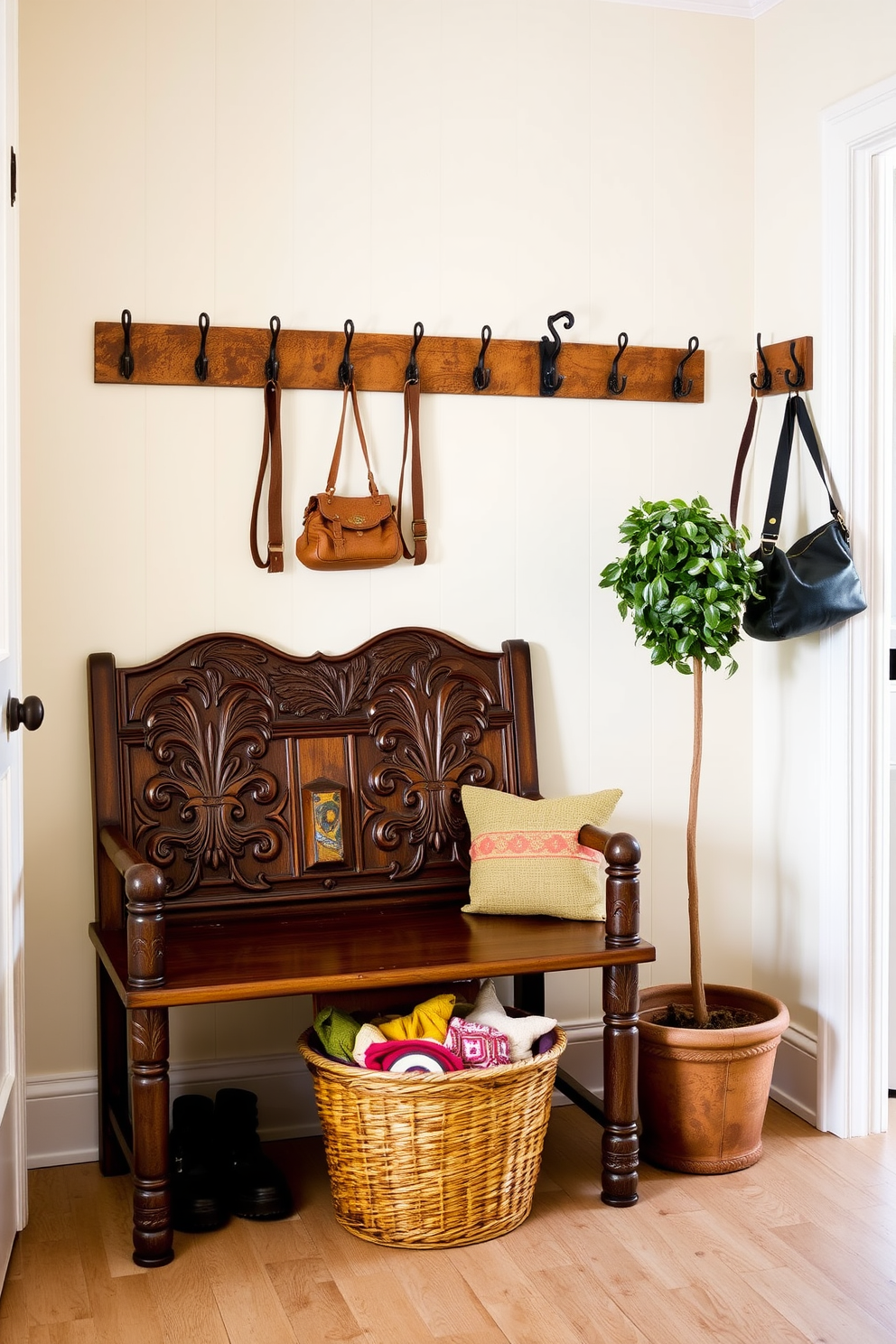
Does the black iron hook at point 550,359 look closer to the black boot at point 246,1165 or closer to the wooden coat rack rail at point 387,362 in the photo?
the wooden coat rack rail at point 387,362

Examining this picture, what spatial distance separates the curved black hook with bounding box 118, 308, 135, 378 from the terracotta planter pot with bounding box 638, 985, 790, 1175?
1.71 m

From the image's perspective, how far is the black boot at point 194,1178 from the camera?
237 cm

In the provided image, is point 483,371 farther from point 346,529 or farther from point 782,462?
point 782,462

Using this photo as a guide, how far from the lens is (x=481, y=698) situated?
2.87 metres

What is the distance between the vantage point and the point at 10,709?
7.09 ft

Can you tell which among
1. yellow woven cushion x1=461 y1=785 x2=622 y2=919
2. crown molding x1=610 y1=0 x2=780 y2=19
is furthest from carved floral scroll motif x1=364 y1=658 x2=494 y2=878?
crown molding x1=610 y1=0 x2=780 y2=19

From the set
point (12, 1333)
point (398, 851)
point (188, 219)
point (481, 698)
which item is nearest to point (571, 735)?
point (481, 698)

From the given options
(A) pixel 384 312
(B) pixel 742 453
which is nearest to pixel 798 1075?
(B) pixel 742 453

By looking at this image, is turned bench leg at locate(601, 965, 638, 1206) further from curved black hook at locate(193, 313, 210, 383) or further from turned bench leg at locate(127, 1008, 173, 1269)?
curved black hook at locate(193, 313, 210, 383)

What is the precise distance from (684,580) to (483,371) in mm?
704

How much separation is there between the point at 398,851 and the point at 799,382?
54.5 inches

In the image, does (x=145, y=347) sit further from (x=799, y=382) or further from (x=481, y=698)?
(x=799, y=382)

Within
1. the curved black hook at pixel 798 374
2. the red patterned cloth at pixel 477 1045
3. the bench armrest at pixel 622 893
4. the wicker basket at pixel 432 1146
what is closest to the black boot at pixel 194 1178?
the wicker basket at pixel 432 1146

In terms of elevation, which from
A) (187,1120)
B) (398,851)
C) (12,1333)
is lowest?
(12,1333)
